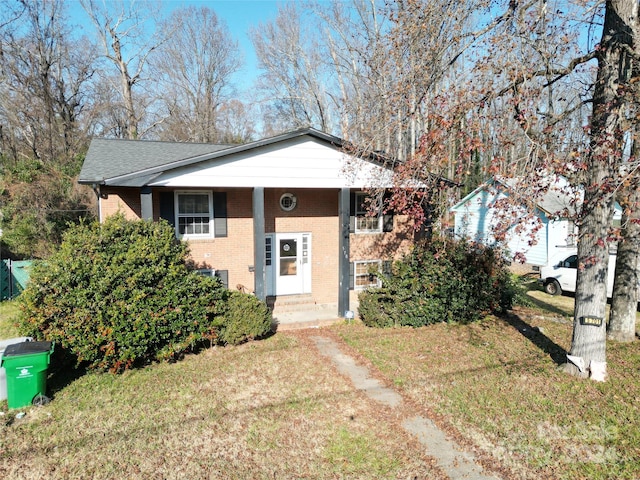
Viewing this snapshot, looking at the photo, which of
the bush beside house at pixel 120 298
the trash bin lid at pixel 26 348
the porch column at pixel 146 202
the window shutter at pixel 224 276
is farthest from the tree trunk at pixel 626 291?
the trash bin lid at pixel 26 348

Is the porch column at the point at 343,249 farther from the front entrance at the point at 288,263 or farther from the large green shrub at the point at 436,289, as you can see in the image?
the front entrance at the point at 288,263

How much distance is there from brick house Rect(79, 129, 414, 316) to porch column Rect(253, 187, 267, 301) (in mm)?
25

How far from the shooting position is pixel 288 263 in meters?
12.3

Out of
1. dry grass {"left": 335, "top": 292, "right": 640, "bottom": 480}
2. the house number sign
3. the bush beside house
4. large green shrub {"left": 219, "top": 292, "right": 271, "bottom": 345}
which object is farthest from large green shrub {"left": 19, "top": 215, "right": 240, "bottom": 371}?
the house number sign

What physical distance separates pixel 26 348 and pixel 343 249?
7.20 meters

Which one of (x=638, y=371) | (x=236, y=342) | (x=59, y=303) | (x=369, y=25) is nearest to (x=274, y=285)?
(x=236, y=342)

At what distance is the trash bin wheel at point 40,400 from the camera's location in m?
5.81

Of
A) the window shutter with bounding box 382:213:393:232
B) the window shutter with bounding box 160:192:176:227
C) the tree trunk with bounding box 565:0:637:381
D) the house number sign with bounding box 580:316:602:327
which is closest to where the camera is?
the tree trunk with bounding box 565:0:637:381

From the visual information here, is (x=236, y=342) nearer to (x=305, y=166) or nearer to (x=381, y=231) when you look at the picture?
Answer: (x=305, y=166)

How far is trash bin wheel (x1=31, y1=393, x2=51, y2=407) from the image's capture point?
5812 millimetres

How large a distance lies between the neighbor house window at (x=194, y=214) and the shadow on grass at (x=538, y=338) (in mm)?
8410

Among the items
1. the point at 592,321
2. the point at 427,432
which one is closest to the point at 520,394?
the point at 592,321

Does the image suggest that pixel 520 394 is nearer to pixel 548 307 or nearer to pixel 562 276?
pixel 548 307

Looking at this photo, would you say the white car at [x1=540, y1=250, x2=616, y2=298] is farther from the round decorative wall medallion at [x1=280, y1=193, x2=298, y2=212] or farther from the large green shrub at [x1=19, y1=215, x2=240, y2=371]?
the large green shrub at [x1=19, y1=215, x2=240, y2=371]
